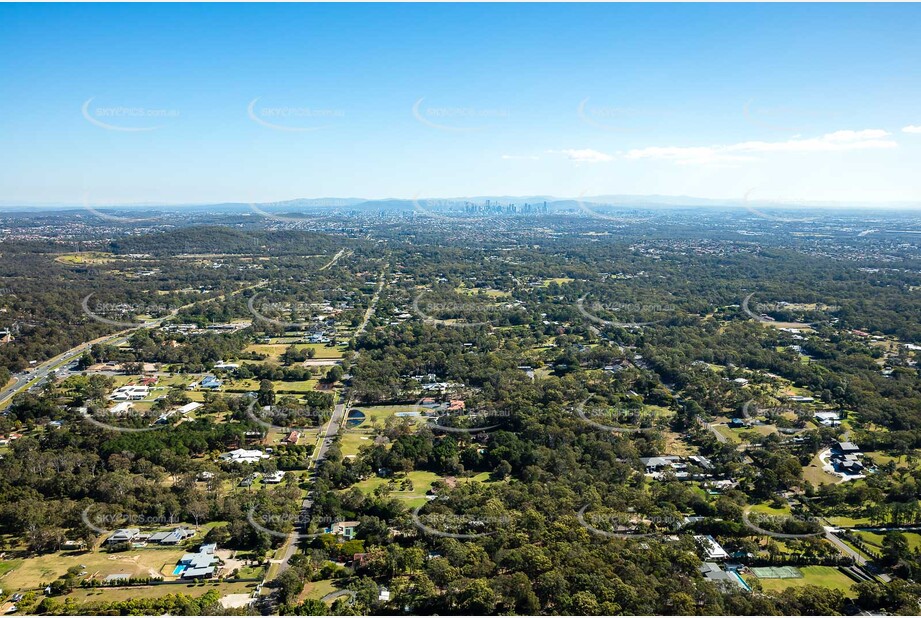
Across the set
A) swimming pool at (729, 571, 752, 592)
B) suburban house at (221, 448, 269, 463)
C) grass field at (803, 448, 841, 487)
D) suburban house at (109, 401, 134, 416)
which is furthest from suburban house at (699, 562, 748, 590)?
suburban house at (109, 401, 134, 416)

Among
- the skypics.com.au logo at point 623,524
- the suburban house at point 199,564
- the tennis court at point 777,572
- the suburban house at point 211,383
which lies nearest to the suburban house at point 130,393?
the suburban house at point 211,383

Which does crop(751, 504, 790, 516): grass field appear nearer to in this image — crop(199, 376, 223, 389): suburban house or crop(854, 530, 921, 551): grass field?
crop(854, 530, 921, 551): grass field

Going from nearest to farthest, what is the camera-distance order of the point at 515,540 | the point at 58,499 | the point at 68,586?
the point at 68,586, the point at 515,540, the point at 58,499

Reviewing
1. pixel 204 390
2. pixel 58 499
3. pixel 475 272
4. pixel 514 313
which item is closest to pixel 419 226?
pixel 475 272

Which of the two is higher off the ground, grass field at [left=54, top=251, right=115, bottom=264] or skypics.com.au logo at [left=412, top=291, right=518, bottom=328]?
grass field at [left=54, top=251, right=115, bottom=264]

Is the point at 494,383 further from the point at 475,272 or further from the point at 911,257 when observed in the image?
the point at 911,257

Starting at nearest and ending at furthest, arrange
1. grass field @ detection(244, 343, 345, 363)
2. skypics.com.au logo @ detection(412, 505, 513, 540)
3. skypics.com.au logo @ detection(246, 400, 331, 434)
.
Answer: skypics.com.au logo @ detection(412, 505, 513, 540) < skypics.com.au logo @ detection(246, 400, 331, 434) < grass field @ detection(244, 343, 345, 363)

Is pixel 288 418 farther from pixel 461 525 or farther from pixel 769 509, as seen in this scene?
pixel 769 509

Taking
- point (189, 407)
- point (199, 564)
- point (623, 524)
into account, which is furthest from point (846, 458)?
point (189, 407)
